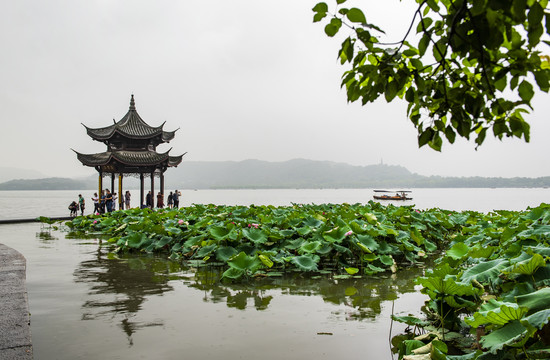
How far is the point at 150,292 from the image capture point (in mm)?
5148

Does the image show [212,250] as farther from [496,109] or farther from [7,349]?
[496,109]

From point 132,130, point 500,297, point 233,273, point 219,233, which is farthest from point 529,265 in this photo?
point 132,130

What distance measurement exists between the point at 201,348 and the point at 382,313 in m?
2.00

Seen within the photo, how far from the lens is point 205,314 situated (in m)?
4.20

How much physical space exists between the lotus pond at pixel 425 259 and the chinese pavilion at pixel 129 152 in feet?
32.5

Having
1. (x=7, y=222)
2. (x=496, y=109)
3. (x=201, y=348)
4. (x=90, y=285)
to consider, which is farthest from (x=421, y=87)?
(x=7, y=222)

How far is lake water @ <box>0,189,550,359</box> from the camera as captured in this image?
10.7 feet

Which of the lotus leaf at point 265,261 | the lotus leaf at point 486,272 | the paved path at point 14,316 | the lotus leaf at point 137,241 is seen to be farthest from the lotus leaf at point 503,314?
the lotus leaf at point 137,241

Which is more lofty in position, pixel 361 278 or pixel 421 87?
pixel 421 87

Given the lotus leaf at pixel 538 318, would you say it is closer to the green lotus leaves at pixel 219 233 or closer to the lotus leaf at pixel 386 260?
the lotus leaf at pixel 386 260

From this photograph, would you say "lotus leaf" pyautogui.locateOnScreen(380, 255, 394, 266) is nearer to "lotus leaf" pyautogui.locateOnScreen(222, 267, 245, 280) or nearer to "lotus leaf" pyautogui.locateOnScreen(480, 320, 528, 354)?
"lotus leaf" pyautogui.locateOnScreen(222, 267, 245, 280)

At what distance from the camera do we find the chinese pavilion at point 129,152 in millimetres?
22969

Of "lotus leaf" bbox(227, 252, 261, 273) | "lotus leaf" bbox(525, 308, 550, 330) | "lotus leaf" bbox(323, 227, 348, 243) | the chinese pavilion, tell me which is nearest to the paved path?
"lotus leaf" bbox(227, 252, 261, 273)

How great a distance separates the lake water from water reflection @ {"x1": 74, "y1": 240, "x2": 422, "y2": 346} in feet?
0.04
